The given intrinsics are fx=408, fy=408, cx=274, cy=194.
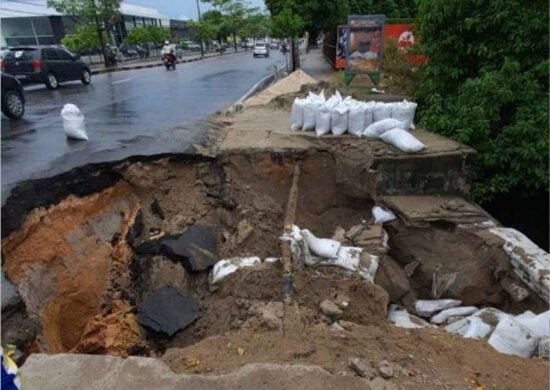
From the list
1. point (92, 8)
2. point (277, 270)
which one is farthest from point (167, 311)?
point (92, 8)

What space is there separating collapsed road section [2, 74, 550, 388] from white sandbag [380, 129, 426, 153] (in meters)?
0.14

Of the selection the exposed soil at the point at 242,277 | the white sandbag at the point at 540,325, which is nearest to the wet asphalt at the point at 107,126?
the exposed soil at the point at 242,277

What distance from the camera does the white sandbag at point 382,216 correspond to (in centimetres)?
559

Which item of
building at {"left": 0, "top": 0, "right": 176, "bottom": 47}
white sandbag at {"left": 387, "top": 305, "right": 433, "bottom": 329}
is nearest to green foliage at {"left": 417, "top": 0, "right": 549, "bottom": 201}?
white sandbag at {"left": 387, "top": 305, "right": 433, "bottom": 329}

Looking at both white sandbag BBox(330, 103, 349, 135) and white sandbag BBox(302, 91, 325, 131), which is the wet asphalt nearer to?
white sandbag BBox(302, 91, 325, 131)

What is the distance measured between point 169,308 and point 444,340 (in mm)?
2697

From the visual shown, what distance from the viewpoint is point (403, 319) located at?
14.2ft

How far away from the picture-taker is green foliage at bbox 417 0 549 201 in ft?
18.7

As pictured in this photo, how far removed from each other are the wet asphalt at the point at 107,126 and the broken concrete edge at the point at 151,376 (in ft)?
8.98

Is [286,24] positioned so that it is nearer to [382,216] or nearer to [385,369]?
[382,216]

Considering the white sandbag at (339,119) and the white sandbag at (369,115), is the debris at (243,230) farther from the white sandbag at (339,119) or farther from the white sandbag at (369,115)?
the white sandbag at (369,115)

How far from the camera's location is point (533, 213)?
22.6 ft

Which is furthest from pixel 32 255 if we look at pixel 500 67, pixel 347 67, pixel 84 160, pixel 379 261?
pixel 347 67

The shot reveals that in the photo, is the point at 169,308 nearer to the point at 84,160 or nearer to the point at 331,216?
the point at 84,160
